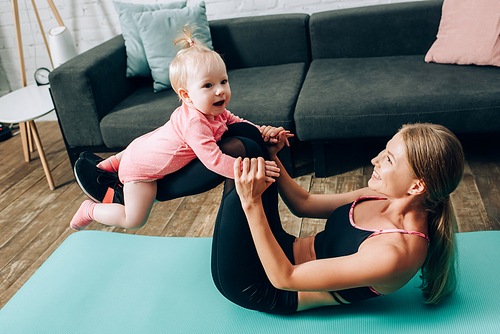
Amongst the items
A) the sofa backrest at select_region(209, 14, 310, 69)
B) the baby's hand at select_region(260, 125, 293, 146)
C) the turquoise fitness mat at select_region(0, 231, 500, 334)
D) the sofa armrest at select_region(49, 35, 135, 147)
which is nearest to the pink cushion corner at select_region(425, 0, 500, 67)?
the sofa backrest at select_region(209, 14, 310, 69)

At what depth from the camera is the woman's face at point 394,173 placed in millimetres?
936

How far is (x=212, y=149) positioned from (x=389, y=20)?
6.22 ft

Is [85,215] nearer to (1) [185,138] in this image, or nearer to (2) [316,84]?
(1) [185,138]

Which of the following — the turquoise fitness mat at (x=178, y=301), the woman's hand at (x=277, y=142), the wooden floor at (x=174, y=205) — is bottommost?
the wooden floor at (x=174, y=205)

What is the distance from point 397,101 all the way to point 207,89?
120 cm

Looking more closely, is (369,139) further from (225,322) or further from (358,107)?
(225,322)

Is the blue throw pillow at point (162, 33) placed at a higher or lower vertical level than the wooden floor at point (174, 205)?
higher

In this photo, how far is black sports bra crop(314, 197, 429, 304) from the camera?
3.27ft

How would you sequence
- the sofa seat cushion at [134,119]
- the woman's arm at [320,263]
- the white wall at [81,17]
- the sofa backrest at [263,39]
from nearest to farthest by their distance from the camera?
the woman's arm at [320,263], the sofa seat cushion at [134,119], the sofa backrest at [263,39], the white wall at [81,17]

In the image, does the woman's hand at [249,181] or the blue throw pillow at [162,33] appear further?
the blue throw pillow at [162,33]

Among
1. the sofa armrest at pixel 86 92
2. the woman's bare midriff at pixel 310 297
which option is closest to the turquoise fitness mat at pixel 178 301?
the woman's bare midriff at pixel 310 297

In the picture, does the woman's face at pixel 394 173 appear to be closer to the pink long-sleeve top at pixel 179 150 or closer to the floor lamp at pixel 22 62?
the pink long-sleeve top at pixel 179 150

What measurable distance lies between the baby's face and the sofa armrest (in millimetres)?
1270

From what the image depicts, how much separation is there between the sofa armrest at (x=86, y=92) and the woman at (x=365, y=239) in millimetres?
1489
